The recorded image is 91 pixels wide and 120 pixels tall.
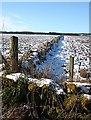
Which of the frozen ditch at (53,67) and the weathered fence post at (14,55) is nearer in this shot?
the weathered fence post at (14,55)

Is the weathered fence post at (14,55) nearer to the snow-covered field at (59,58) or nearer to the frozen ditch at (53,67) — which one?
the snow-covered field at (59,58)

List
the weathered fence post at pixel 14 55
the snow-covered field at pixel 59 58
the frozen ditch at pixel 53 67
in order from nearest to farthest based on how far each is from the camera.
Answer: the weathered fence post at pixel 14 55, the frozen ditch at pixel 53 67, the snow-covered field at pixel 59 58

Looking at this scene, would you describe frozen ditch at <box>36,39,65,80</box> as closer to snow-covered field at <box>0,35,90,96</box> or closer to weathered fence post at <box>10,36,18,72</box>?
snow-covered field at <box>0,35,90,96</box>

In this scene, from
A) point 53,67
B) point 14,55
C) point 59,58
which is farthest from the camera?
point 59,58

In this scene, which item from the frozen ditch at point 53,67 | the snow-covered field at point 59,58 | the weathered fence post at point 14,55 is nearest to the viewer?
the weathered fence post at point 14,55

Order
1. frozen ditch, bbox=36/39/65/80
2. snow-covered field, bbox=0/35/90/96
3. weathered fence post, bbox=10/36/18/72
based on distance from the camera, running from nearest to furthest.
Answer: weathered fence post, bbox=10/36/18/72 < frozen ditch, bbox=36/39/65/80 < snow-covered field, bbox=0/35/90/96

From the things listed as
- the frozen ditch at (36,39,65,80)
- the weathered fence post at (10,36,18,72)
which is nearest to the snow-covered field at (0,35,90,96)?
the frozen ditch at (36,39,65,80)

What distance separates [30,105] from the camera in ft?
13.8

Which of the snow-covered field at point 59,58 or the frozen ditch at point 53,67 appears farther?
the snow-covered field at point 59,58

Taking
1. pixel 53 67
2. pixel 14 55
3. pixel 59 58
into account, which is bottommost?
pixel 53 67

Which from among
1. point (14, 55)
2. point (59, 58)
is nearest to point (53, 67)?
point (14, 55)

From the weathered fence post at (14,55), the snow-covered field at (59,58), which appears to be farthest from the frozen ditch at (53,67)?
the weathered fence post at (14,55)

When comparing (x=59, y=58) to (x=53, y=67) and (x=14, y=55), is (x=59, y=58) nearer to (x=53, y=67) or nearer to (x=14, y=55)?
(x=53, y=67)

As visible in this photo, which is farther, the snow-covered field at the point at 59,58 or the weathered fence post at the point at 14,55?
the snow-covered field at the point at 59,58
